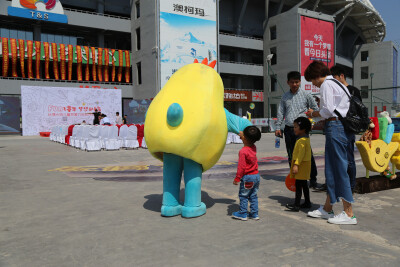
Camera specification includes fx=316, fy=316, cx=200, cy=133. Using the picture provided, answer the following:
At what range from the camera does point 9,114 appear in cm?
2439

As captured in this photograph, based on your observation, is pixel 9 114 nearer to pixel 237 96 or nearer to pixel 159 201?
pixel 237 96

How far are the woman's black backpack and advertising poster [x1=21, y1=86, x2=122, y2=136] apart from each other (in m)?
24.4

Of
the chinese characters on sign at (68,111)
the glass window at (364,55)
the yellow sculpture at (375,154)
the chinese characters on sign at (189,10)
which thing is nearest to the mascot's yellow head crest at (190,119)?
the yellow sculpture at (375,154)

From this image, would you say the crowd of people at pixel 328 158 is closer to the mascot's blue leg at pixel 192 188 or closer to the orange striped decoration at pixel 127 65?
the mascot's blue leg at pixel 192 188

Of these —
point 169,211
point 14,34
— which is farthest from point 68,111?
point 169,211

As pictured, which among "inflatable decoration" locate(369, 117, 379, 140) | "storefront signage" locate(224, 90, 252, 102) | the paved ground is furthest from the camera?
"storefront signage" locate(224, 90, 252, 102)

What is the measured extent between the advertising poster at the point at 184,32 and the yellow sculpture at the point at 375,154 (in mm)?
25695

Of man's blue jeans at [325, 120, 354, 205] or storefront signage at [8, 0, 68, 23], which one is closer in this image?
man's blue jeans at [325, 120, 354, 205]

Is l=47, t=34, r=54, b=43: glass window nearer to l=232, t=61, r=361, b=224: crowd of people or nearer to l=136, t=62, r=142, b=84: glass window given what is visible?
l=136, t=62, r=142, b=84: glass window

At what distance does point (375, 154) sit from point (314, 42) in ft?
122

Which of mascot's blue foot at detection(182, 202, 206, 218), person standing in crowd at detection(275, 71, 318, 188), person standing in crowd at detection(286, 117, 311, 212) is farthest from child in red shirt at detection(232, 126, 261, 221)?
person standing in crowd at detection(275, 71, 318, 188)

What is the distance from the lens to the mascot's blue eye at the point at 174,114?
3531mm

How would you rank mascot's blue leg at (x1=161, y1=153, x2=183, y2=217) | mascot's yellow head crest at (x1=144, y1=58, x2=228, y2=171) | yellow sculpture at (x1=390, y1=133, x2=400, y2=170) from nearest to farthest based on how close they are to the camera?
mascot's yellow head crest at (x1=144, y1=58, x2=228, y2=171), mascot's blue leg at (x1=161, y1=153, x2=183, y2=217), yellow sculpture at (x1=390, y1=133, x2=400, y2=170)

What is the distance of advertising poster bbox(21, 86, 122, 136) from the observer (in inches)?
936
